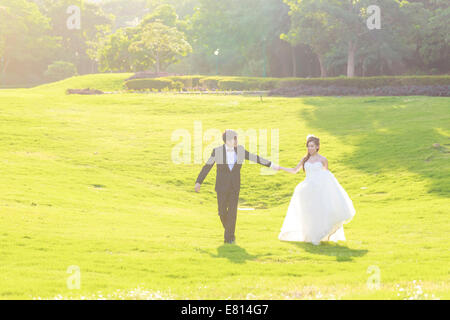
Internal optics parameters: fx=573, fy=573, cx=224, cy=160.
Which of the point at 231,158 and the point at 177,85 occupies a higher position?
the point at 177,85

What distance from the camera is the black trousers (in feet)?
40.2

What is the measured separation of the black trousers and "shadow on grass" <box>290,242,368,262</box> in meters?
1.46

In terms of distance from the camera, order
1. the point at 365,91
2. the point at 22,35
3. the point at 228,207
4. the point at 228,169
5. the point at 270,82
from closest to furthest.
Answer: the point at 228,169 < the point at 228,207 < the point at 365,91 < the point at 270,82 < the point at 22,35

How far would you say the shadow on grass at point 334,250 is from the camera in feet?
36.9

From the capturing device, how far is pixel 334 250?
12.0m

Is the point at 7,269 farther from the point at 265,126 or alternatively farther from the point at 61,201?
the point at 265,126

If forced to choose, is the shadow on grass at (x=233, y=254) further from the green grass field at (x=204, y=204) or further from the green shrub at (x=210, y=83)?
the green shrub at (x=210, y=83)

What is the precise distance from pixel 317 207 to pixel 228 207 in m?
1.92

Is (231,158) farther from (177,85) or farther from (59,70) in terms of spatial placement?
(59,70)

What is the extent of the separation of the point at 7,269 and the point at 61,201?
7682 millimetres

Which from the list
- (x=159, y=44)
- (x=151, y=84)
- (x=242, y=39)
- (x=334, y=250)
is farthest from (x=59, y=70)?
(x=334, y=250)

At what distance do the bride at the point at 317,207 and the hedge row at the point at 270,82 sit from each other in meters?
34.2

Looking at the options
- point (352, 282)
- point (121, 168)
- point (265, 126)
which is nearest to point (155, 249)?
point (352, 282)

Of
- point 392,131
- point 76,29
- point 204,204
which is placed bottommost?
point 204,204
